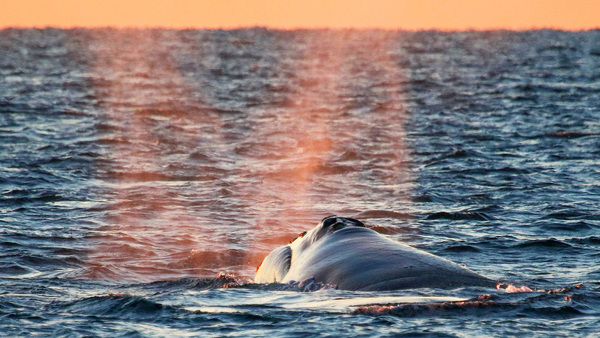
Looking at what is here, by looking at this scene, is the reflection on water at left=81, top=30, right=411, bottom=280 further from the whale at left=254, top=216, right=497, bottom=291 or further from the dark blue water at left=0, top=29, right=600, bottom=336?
the whale at left=254, top=216, right=497, bottom=291

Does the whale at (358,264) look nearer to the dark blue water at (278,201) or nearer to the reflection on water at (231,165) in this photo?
the dark blue water at (278,201)

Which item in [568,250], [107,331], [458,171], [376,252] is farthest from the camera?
[458,171]

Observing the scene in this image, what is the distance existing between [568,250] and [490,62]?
63186 millimetres

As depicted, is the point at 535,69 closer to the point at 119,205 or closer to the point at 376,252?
the point at 119,205

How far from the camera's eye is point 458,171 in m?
24.8

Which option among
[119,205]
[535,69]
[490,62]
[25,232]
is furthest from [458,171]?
[490,62]

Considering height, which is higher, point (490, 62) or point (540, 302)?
point (490, 62)

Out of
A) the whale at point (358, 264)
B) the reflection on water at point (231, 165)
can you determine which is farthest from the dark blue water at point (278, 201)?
the whale at point (358, 264)

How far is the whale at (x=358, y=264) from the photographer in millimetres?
10891

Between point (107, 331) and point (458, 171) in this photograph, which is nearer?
point (107, 331)

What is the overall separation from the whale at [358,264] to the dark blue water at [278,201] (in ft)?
0.90

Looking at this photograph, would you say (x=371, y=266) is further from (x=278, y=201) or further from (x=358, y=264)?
(x=278, y=201)

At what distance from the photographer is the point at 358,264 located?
11.4 meters

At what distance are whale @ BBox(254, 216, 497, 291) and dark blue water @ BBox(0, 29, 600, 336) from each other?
27 cm
